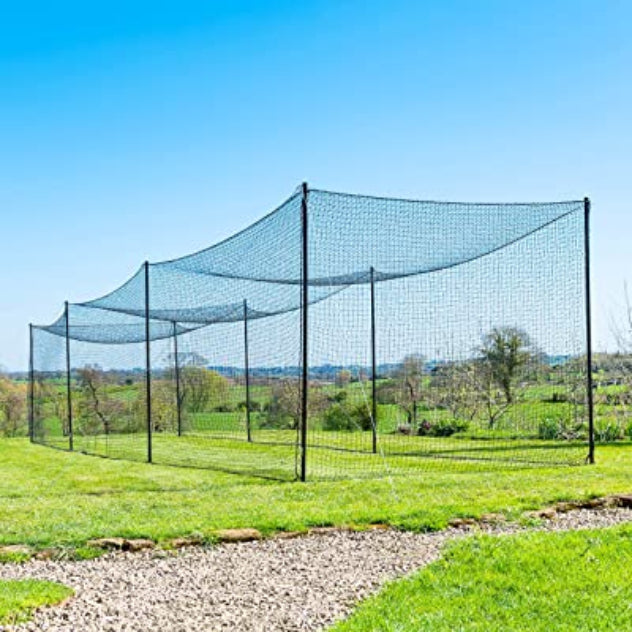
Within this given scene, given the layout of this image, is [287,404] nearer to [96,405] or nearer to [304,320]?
[304,320]

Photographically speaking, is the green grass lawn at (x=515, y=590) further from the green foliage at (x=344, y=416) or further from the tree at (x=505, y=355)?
the green foliage at (x=344, y=416)

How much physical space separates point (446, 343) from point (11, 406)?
1336cm

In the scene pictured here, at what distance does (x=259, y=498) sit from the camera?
7734 mm

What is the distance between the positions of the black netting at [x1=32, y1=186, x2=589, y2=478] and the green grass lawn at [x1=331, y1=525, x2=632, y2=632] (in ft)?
12.0

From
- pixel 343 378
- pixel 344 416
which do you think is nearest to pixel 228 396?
pixel 344 416

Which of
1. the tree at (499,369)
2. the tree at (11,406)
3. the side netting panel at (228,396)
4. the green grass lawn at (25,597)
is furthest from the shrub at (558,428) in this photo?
the tree at (11,406)

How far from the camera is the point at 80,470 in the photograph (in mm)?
11258

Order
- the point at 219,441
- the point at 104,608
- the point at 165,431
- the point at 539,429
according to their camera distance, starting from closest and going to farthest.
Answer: the point at 104,608 < the point at 539,429 < the point at 219,441 < the point at 165,431

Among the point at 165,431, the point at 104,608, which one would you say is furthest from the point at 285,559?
the point at 165,431

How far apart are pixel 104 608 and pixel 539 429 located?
9.65 m

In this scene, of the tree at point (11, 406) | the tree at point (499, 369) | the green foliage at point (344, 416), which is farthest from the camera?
the tree at point (11, 406)

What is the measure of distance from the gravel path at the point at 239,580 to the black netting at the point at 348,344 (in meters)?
3.00

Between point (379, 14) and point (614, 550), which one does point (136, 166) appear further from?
point (614, 550)

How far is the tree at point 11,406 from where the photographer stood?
20.7 metres
